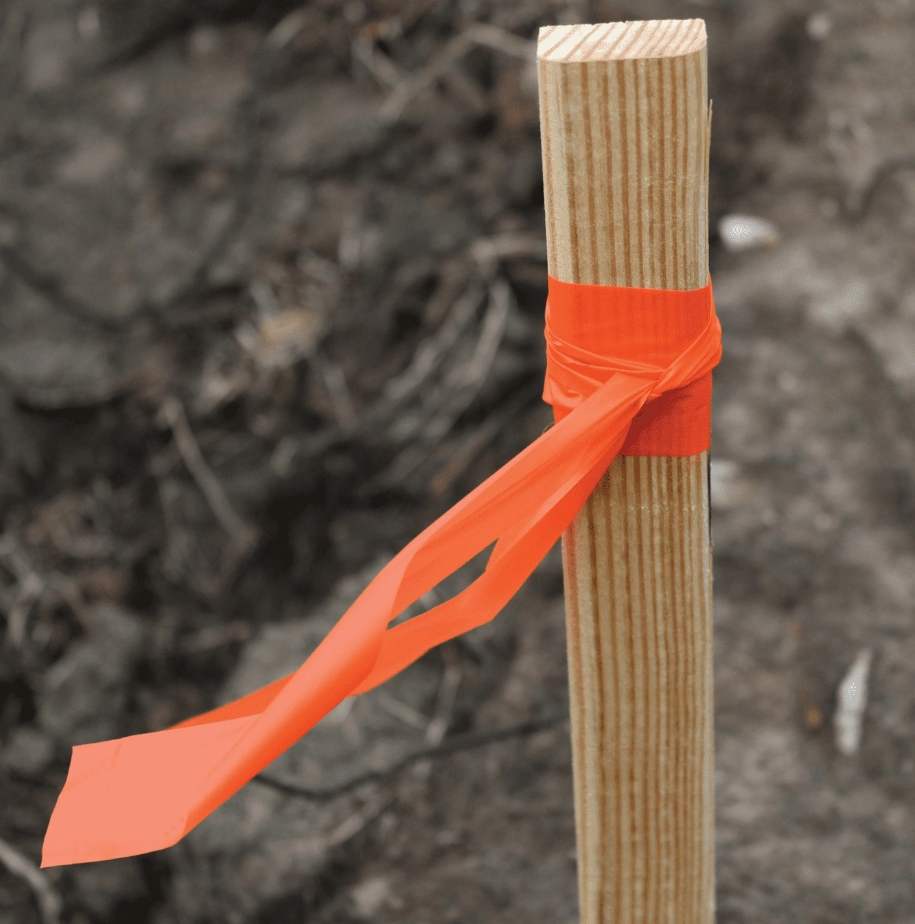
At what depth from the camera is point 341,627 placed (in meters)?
0.61

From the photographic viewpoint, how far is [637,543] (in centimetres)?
65

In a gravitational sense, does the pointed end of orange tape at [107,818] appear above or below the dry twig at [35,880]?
above

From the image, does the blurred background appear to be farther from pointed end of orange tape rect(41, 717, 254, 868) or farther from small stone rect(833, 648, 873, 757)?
pointed end of orange tape rect(41, 717, 254, 868)

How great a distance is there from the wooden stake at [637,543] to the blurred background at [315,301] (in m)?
0.78

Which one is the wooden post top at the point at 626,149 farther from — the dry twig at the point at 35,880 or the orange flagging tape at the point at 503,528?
the dry twig at the point at 35,880

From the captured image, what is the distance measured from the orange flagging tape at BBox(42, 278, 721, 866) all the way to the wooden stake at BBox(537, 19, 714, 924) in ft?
0.07

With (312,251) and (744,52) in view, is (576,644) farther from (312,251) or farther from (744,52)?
(744,52)

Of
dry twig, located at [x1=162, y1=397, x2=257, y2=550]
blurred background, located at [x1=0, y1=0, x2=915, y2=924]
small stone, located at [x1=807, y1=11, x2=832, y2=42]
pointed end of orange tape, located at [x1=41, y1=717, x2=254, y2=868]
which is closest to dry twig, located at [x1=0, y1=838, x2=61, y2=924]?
blurred background, located at [x1=0, y1=0, x2=915, y2=924]

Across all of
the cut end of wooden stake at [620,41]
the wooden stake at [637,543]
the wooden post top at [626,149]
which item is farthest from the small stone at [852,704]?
the cut end of wooden stake at [620,41]

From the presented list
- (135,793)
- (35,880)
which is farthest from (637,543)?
(35,880)

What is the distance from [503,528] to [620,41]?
29 centimetres

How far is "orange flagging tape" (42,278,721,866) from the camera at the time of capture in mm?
597

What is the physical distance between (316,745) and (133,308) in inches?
31.3

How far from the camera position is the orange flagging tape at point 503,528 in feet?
1.96
